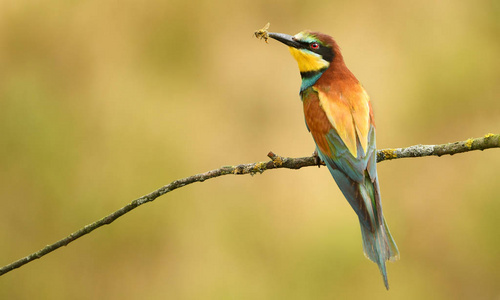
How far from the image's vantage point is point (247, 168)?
1271 mm

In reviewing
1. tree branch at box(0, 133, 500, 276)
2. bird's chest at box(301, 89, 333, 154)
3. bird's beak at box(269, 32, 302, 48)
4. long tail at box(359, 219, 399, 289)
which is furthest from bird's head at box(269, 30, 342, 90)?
long tail at box(359, 219, 399, 289)

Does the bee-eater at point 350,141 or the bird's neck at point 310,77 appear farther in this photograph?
the bird's neck at point 310,77

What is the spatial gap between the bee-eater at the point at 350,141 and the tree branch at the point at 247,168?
0.06 m

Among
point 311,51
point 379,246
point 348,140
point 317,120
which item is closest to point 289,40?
point 311,51

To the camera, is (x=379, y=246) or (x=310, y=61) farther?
(x=310, y=61)

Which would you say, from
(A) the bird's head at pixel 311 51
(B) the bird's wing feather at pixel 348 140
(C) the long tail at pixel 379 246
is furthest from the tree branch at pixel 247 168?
(A) the bird's head at pixel 311 51

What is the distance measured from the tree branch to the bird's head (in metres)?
0.35

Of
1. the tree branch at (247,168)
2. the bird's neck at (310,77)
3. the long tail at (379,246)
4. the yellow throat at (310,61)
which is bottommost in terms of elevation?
the long tail at (379,246)

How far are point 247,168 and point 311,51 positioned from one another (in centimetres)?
54

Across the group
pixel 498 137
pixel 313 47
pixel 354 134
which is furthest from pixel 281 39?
pixel 498 137

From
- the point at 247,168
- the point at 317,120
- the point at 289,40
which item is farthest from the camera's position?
the point at 289,40

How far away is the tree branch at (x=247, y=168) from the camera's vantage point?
1.07 meters

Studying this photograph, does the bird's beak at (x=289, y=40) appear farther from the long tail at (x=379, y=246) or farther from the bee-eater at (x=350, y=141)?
the long tail at (x=379, y=246)

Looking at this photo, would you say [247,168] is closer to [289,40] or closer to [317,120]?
[317,120]
